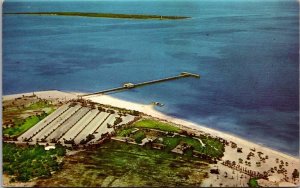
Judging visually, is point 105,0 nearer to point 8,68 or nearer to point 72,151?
point 8,68

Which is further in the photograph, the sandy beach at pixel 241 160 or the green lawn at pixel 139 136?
the green lawn at pixel 139 136

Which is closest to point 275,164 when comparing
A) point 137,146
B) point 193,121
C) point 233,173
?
point 233,173

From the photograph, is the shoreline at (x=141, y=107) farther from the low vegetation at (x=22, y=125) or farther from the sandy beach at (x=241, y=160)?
the low vegetation at (x=22, y=125)

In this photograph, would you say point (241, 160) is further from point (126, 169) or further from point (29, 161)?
point (29, 161)

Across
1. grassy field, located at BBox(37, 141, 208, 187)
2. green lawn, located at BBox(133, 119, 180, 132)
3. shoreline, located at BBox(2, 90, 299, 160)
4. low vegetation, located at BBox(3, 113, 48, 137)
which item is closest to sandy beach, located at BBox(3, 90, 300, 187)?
shoreline, located at BBox(2, 90, 299, 160)

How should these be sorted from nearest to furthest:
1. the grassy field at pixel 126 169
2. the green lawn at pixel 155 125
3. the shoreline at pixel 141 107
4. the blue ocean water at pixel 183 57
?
the grassy field at pixel 126 169 → the blue ocean water at pixel 183 57 → the shoreline at pixel 141 107 → the green lawn at pixel 155 125

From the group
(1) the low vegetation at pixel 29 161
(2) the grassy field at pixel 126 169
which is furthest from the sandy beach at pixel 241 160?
(1) the low vegetation at pixel 29 161
